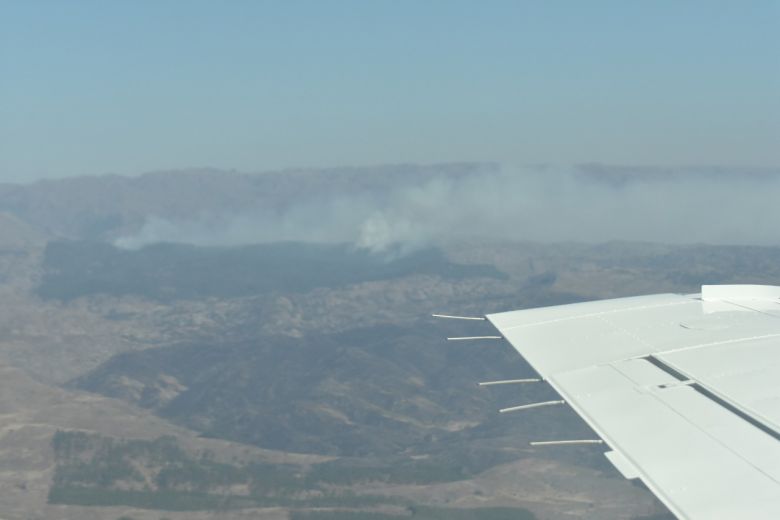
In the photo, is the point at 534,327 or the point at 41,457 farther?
the point at 41,457

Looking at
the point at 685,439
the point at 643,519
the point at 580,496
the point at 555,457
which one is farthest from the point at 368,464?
the point at 685,439

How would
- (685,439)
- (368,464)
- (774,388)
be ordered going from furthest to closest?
(368,464) < (774,388) < (685,439)

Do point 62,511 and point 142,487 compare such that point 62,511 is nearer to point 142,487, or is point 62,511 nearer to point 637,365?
point 142,487

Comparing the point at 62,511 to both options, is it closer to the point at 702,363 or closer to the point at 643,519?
the point at 643,519

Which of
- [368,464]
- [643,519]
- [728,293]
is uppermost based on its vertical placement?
[728,293]

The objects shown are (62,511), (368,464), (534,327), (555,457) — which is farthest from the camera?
(368,464)

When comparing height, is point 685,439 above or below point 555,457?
above
